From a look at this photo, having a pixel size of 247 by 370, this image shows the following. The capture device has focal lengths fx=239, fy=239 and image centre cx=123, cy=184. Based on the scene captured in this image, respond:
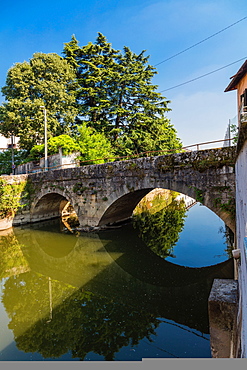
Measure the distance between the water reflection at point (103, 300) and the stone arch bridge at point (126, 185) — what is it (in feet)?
7.80

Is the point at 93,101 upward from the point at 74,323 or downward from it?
upward

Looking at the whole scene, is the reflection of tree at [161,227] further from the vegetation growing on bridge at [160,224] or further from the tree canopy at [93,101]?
the tree canopy at [93,101]

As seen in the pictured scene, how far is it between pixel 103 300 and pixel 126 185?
5926mm

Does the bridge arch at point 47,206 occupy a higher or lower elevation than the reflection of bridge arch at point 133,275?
higher

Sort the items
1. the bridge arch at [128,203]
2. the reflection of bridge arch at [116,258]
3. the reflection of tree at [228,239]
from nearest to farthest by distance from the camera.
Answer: the reflection of bridge arch at [116,258], the bridge arch at [128,203], the reflection of tree at [228,239]

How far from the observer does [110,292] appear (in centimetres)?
738

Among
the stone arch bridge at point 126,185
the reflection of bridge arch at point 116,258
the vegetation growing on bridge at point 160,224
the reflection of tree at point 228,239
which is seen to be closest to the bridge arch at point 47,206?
the stone arch bridge at point 126,185

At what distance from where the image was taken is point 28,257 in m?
11.1

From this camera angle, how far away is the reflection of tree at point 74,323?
5.30m

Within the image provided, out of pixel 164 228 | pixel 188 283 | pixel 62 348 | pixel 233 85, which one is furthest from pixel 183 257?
pixel 233 85

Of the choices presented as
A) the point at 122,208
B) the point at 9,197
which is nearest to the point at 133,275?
the point at 122,208

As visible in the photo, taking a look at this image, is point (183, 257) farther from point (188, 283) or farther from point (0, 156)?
point (0, 156)

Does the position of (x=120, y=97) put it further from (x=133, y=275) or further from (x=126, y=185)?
(x=133, y=275)

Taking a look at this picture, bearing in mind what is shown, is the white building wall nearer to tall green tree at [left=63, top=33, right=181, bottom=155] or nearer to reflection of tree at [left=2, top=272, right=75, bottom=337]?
reflection of tree at [left=2, top=272, right=75, bottom=337]
